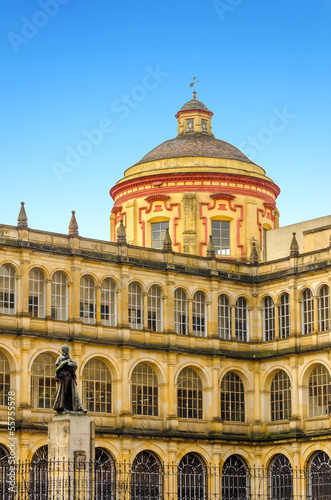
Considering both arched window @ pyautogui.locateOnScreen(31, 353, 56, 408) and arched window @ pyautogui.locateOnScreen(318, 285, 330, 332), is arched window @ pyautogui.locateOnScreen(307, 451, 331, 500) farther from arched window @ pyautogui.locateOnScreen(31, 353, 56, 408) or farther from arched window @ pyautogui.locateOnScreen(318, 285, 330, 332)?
arched window @ pyautogui.locateOnScreen(31, 353, 56, 408)

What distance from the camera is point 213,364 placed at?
69188 millimetres

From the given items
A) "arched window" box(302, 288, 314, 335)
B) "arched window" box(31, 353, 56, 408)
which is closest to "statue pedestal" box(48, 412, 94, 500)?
"arched window" box(31, 353, 56, 408)

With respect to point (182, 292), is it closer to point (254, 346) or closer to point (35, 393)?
point (254, 346)

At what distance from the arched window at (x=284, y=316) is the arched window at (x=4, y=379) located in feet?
57.2

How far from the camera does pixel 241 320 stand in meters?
71.8

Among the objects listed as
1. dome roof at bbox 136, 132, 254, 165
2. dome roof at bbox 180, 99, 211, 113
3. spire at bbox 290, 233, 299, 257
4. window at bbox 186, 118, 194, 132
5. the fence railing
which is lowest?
the fence railing

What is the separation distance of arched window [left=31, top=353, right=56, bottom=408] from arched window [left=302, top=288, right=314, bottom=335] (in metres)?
15.2

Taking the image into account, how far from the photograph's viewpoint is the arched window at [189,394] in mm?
68125

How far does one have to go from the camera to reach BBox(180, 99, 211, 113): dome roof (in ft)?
267

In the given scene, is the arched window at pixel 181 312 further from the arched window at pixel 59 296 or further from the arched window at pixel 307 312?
the arched window at pixel 59 296

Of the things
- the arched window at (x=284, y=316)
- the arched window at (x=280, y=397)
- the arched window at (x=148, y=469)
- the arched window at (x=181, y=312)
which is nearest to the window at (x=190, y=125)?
the arched window at (x=181, y=312)

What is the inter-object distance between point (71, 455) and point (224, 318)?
3239cm

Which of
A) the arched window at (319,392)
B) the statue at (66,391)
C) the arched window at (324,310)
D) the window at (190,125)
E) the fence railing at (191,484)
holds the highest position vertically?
the window at (190,125)

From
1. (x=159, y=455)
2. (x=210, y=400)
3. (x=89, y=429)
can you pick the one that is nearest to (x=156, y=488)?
(x=159, y=455)
